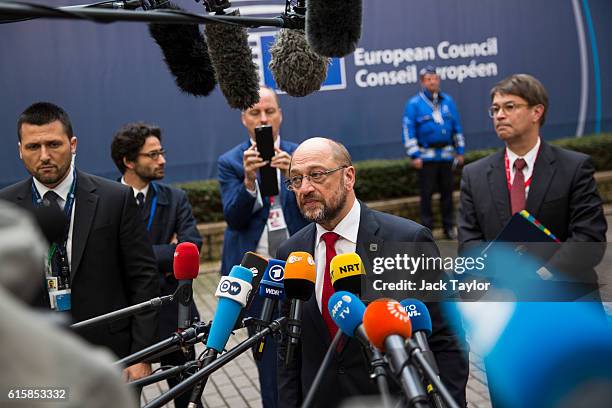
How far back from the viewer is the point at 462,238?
4.23 meters

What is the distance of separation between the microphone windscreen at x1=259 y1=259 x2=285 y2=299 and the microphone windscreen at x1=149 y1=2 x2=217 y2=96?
707 mm

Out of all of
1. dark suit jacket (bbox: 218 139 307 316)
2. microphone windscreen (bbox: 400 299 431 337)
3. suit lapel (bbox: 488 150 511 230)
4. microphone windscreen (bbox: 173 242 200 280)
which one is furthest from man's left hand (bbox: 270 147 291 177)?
microphone windscreen (bbox: 400 299 431 337)

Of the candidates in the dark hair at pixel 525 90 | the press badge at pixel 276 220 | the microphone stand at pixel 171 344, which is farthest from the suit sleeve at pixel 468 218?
the microphone stand at pixel 171 344

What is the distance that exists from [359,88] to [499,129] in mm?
6652

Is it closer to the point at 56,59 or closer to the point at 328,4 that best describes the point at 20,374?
the point at 328,4

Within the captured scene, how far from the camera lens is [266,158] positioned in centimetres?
455

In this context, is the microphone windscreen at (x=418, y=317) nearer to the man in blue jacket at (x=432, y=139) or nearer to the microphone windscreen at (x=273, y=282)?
the microphone windscreen at (x=273, y=282)

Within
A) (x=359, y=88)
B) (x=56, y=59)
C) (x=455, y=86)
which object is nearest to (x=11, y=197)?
(x=56, y=59)

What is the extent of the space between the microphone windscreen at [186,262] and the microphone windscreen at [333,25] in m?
0.98

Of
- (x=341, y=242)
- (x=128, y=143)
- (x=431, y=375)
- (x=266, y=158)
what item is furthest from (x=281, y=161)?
(x=431, y=375)

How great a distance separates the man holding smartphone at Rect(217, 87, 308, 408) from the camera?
4.56 meters

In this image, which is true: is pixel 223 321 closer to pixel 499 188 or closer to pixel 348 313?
pixel 348 313

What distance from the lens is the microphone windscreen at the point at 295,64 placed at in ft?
7.48

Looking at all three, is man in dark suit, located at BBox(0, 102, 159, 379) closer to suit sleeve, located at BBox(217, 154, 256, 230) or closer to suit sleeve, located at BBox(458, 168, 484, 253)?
suit sleeve, located at BBox(217, 154, 256, 230)
